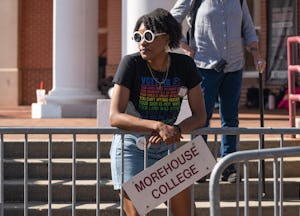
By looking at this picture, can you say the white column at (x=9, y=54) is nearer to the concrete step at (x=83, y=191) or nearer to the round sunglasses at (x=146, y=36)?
the concrete step at (x=83, y=191)

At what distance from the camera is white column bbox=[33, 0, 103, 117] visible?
14.2m

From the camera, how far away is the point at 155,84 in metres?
5.33

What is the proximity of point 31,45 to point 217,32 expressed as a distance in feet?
47.0

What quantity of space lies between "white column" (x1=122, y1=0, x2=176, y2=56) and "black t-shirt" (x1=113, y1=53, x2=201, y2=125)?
608cm

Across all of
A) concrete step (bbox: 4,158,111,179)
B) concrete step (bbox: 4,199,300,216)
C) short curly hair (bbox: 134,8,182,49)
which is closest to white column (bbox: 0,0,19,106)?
concrete step (bbox: 4,158,111,179)

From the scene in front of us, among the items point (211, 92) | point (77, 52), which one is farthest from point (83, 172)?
point (77, 52)

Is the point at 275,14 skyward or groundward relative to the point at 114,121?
skyward

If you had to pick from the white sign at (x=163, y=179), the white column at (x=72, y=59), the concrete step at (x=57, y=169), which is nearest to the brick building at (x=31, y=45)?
the white column at (x=72, y=59)

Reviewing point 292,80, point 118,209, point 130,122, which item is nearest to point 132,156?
point 130,122

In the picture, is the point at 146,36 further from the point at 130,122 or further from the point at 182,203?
the point at 182,203

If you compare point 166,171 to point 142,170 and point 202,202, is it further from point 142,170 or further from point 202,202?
point 202,202

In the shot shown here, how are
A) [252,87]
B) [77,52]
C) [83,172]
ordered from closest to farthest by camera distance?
1. [83,172]
2. [77,52]
3. [252,87]

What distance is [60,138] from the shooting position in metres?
9.05

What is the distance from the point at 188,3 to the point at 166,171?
2.48 m
